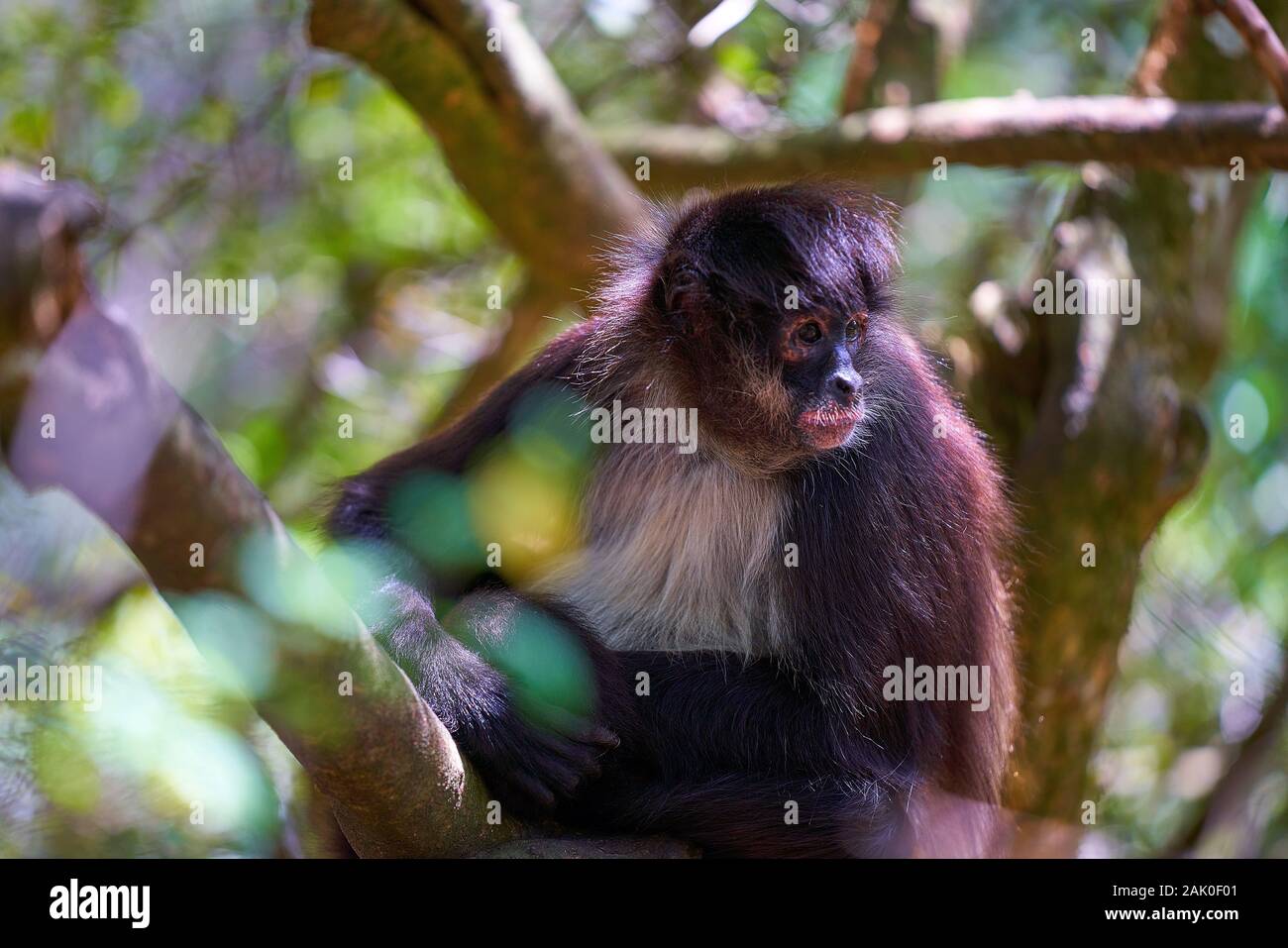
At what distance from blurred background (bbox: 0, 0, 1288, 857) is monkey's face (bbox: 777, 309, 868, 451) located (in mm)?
1539

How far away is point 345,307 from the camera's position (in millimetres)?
10711

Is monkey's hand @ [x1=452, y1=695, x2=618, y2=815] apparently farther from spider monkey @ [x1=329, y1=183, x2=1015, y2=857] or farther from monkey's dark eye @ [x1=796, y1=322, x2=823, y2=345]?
monkey's dark eye @ [x1=796, y1=322, x2=823, y2=345]

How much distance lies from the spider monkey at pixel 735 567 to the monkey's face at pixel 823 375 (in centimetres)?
1

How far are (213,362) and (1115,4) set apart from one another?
8125mm

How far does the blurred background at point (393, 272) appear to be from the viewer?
7855 millimetres

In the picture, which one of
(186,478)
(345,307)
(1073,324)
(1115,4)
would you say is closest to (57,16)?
(345,307)

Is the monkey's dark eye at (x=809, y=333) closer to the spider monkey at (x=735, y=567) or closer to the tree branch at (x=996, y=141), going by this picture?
the spider monkey at (x=735, y=567)

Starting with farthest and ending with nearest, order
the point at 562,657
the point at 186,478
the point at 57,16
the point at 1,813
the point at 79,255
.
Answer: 1. the point at 57,16
2. the point at 1,813
3. the point at 562,657
4. the point at 186,478
5. the point at 79,255

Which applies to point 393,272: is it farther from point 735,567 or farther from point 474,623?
point 474,623

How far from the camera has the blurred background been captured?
7.86 meters

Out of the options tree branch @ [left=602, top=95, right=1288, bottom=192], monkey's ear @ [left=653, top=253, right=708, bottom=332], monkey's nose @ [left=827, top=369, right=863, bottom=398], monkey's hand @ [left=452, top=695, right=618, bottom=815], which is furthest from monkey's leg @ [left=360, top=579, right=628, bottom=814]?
tree branch @ [left=602, top=95, right=1288, bottom=192]

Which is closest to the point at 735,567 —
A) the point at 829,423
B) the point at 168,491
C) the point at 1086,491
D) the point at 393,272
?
the point at 829,423

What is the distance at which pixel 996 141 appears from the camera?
24.1ft

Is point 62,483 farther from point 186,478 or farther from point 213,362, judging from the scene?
point 213,362
